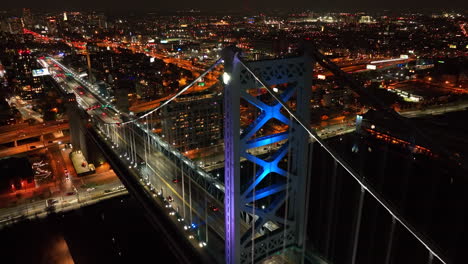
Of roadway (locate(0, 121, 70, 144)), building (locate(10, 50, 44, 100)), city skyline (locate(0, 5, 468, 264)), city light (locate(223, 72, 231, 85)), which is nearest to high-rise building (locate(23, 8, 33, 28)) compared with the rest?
building (locate(10, 50, 44, 100))

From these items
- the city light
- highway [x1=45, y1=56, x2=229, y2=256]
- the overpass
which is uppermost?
the city light

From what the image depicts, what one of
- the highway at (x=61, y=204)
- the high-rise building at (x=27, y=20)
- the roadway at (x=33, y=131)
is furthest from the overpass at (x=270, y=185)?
the high-rise building at (x=27, y=20)

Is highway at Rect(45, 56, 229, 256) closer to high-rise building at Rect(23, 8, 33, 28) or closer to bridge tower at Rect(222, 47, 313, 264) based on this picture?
bridge tower at Rect(222, 47, 313, 264)

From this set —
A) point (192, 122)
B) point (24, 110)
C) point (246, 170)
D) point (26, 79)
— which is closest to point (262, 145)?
point (246, 170)

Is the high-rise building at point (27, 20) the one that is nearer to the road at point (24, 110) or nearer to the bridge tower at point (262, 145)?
the road at point (24, 110)

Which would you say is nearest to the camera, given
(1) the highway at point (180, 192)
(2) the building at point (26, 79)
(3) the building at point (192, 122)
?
(1) the highway at point (180, 192)

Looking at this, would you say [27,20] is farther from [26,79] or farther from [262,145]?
[262,145]
